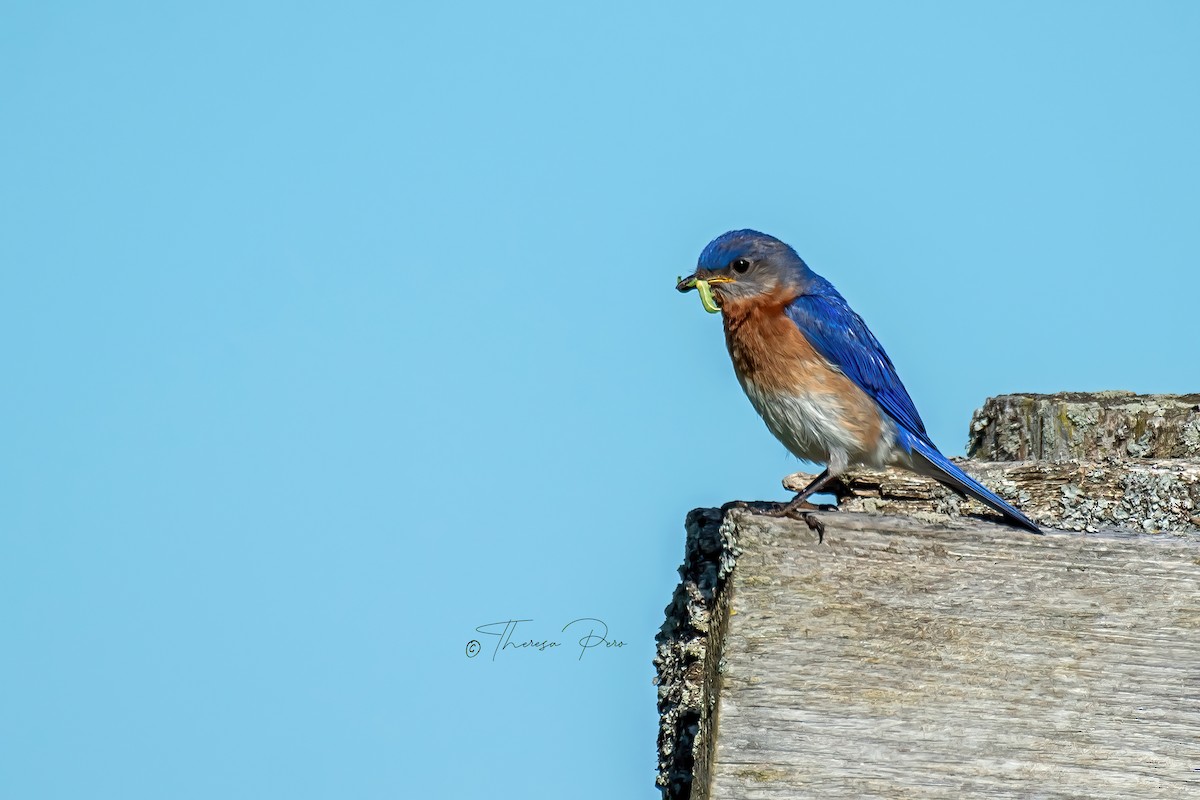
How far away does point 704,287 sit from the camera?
600cm

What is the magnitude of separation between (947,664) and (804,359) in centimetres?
271

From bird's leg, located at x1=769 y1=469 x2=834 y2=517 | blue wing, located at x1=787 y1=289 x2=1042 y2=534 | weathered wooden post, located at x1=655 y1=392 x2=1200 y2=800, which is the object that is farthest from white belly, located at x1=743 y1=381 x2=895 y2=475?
weathered wooden post, located at x1=655 y1=392 x2=1200 y2=800

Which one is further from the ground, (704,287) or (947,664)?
(704,287)

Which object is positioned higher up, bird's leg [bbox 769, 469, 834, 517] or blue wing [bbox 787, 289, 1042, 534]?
blue wing [bbox 787, 289, 1042, 534]

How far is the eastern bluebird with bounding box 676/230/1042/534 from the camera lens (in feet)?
18.2

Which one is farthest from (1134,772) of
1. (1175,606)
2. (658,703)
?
(658,703)

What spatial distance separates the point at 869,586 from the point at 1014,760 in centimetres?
50

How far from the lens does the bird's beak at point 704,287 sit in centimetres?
593

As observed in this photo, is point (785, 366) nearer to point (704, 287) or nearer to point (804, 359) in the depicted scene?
A: point (804, 359)

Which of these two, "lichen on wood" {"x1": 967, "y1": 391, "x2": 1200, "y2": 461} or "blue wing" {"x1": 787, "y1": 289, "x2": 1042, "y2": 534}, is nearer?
"lichen on wood" {"x1": 967, "y1": 391, "x2": 1200, "y2": 461}

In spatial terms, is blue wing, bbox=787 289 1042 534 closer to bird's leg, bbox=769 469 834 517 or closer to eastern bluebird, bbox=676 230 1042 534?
eastern bluebird, bbox=676 230 1042 534

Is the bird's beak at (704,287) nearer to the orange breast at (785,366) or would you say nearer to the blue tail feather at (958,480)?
the orange breast at (785,366)

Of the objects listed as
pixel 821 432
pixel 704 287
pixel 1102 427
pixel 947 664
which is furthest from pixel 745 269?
pixel 947 664

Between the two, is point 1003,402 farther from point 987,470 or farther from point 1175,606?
point 1175,606
